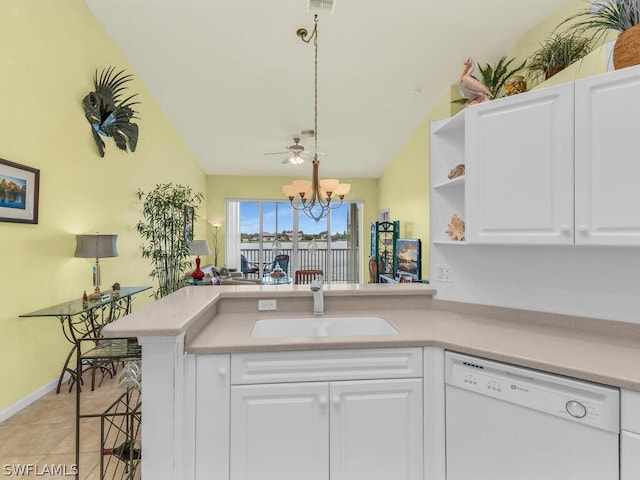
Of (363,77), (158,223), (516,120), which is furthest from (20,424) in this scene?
(363,77)

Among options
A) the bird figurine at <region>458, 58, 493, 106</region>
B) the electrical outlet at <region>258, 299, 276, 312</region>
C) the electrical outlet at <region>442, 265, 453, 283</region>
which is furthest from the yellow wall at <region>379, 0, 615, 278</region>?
the electrical outlet at <region>258, 299, 276, 312</region>

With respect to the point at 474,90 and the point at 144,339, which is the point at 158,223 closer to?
the point at 144,339

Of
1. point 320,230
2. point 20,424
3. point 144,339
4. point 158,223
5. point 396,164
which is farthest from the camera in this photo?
point 320,230

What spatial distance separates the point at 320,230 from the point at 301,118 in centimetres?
391

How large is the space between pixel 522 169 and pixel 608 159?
0.29 meters

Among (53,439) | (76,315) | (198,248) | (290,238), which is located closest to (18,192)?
(76,315)

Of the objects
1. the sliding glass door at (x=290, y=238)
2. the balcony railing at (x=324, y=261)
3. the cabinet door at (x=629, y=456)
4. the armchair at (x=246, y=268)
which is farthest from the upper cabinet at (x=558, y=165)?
the armchair at (x=246, y=268)

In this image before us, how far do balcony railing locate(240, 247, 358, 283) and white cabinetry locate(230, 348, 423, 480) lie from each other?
7092 millimetres

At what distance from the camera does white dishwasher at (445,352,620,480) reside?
42.6 inches

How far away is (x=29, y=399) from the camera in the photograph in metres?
2.39

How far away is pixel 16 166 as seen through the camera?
88.5 inches

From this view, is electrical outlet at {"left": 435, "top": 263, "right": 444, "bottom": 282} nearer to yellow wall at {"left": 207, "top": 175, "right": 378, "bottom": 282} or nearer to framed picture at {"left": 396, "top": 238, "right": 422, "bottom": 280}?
framed picture at {"left": 396, "top": 238, "right": 422, "bottom": 280}

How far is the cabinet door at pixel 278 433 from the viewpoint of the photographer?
1326 mm

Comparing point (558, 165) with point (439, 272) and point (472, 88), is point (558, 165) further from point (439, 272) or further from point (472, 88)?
point (439, 272)
